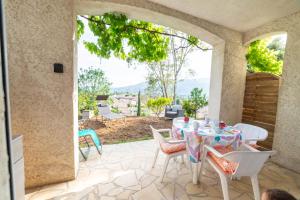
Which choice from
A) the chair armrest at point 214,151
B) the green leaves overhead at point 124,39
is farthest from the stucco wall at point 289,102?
the green leaves overhead at point 124,39

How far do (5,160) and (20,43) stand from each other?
2098 millimetres

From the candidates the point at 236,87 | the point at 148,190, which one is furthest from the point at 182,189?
the point at 236,87

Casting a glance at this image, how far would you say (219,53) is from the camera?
3975 millimetres

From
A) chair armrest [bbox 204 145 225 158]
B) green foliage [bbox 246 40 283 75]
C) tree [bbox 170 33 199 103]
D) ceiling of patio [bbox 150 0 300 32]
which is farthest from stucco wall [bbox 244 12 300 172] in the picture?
tree [bbox 170 33 199 103]

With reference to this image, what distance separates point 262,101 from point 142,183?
3.27 meters

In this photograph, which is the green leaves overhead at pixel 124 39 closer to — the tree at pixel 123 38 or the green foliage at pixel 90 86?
the tree at pixel 123 38

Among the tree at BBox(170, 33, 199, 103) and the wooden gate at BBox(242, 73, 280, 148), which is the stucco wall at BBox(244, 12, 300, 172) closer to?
the wooden gate at BBox(242, 73, 280, 148)

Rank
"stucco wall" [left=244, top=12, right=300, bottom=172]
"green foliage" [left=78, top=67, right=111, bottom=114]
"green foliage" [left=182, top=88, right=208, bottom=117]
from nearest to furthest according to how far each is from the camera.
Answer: "stucco wall" [left=244, top=12, right=300, bottom=172]
"green foliage" [left=78, top=67, right=111, bottom=114]
"green foliage" [left=182, top=88, right=208, bottom=117]

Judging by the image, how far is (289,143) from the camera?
3143 millimetres

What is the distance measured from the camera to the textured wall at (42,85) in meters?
2.15

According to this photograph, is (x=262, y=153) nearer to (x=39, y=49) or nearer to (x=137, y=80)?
(x=39, y=49)

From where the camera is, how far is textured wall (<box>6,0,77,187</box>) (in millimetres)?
2154

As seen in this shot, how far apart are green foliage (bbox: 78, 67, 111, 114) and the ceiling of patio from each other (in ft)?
16.5

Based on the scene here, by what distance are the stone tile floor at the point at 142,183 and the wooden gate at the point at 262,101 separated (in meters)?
0.90
